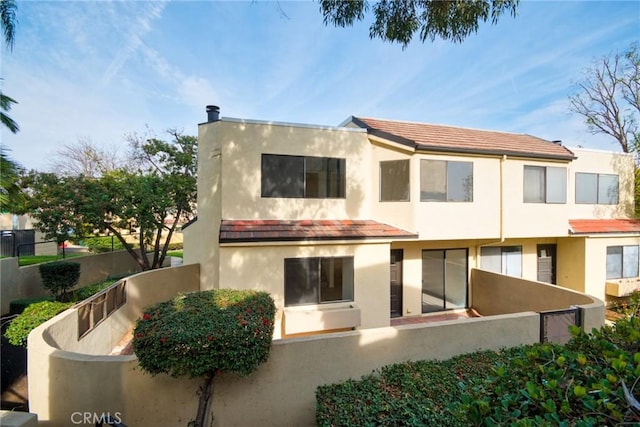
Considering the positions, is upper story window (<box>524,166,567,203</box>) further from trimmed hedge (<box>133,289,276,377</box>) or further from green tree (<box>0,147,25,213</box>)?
green tree (<box>0,147,25,213</box>)

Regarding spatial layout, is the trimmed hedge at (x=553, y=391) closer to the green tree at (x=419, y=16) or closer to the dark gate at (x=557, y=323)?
the dark gate at (x=557, y=323)

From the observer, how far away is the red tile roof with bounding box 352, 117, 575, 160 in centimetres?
A: 963

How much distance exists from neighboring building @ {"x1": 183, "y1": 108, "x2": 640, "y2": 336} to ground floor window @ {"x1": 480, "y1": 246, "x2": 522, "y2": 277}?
5cm

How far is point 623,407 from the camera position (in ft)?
5.73

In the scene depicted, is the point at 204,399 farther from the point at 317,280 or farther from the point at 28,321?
the point at 28,321

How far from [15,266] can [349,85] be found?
14.6m

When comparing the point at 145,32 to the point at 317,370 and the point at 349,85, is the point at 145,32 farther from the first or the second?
the point at 317,370

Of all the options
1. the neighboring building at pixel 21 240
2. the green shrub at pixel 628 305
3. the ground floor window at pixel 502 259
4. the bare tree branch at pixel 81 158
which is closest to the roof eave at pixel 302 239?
the ground floor window at pixel 502 259

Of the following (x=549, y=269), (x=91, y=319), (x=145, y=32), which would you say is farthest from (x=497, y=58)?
(x=91, y=319)

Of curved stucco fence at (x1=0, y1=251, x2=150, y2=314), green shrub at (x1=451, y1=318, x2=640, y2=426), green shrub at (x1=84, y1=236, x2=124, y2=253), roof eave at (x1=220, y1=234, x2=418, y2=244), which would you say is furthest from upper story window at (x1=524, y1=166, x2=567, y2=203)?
green shrub at (x1=84, y1=236, x2=124, y2=253)

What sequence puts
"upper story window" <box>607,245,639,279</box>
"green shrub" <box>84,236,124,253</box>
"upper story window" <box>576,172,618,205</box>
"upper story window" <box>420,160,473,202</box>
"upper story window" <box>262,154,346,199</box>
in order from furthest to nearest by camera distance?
"green shrub" <box>84,236,124,253</box>
"upper story window" <box>576,172,618,205</box>
"upper story window" <box>607,245,639,279</box>
"upper story window" <box>420,160,473,202</box>
"upper story window" <box>262,154,346,199</box>

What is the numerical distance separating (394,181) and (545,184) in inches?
240

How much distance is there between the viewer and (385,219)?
388 inches

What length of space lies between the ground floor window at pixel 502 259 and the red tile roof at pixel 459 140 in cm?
377
